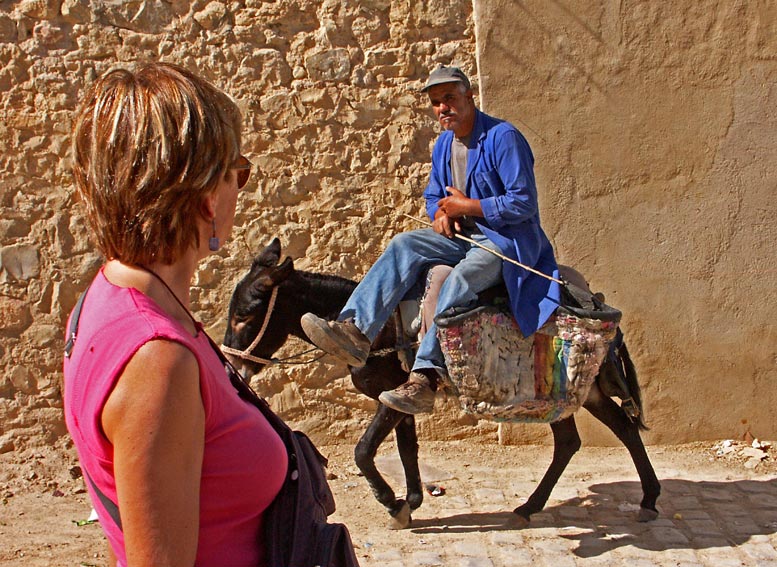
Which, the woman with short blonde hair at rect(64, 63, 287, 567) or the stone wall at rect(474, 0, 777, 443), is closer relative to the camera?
the woman with short blonde hair at rect(64, 63, 287, 567)

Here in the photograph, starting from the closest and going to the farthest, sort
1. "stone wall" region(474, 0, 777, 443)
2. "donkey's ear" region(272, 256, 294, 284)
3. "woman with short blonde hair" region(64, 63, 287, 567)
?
"woman with short blonde hair" region(64, 63, 287, 567), "donkey's ear" region(272, 256, 294, 284), "stone wall" region(474, 0, 777, 443)

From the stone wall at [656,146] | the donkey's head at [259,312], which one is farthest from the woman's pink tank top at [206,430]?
the stone wall at [656,146]

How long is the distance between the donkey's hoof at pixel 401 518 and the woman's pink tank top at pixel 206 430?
3.74 m

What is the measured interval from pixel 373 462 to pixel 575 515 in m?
1.24

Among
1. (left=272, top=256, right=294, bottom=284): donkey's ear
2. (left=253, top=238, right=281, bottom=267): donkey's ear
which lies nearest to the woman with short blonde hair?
(left=272, top=256, right=294, bottom=284): donkey's ear

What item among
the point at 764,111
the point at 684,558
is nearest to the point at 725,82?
the point at 764,111

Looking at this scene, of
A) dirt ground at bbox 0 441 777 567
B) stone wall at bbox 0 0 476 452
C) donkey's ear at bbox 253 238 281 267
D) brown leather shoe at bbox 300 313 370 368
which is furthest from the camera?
stone wall at bbox 0 0 476 452

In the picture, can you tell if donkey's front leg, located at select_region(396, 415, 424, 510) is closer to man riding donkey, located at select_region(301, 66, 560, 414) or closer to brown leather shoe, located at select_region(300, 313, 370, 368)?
man riding donkey, located at select_region(301, 66, 560, 414)

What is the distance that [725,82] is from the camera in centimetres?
618

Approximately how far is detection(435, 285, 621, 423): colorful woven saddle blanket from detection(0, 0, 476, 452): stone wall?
1.60 metres

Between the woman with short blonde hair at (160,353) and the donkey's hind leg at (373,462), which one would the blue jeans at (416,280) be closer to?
the donkey's hind leg at (373,462)

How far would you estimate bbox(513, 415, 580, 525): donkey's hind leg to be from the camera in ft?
17.6

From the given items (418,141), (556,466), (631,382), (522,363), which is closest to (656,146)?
(418,141)

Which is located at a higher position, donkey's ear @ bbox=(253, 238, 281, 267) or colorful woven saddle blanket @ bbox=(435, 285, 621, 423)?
donkey's ear @ bbox=(253, 238, 281, 267)
